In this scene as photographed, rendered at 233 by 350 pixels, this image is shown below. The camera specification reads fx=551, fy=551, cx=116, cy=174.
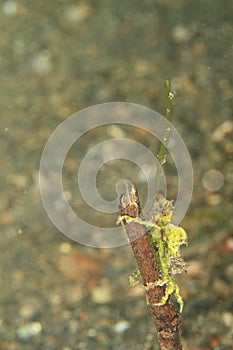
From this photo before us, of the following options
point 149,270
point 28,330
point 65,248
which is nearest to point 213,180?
point 65,248

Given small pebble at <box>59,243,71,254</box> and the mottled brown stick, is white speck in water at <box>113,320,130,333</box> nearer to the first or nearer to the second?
small pebble at <box>59,243,71,254</box>

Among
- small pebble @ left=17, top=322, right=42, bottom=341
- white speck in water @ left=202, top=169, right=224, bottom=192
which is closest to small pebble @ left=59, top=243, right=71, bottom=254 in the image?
small pebble @ left=17, top=322, right=42, bottom=341

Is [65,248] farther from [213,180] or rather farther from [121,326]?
[213,180]

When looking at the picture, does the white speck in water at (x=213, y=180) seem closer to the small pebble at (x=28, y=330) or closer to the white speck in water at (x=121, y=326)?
the white speck in water at (x=121, y=326)

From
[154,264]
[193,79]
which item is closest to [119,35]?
[193,79]

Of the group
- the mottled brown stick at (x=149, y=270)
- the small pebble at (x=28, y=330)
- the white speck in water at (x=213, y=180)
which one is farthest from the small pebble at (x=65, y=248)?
the mottled brown stick at (x=149, y=270)

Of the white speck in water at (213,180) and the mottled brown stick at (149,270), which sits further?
the white speck in water at (213,180)

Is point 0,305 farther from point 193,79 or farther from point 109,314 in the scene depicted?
point 193,79
